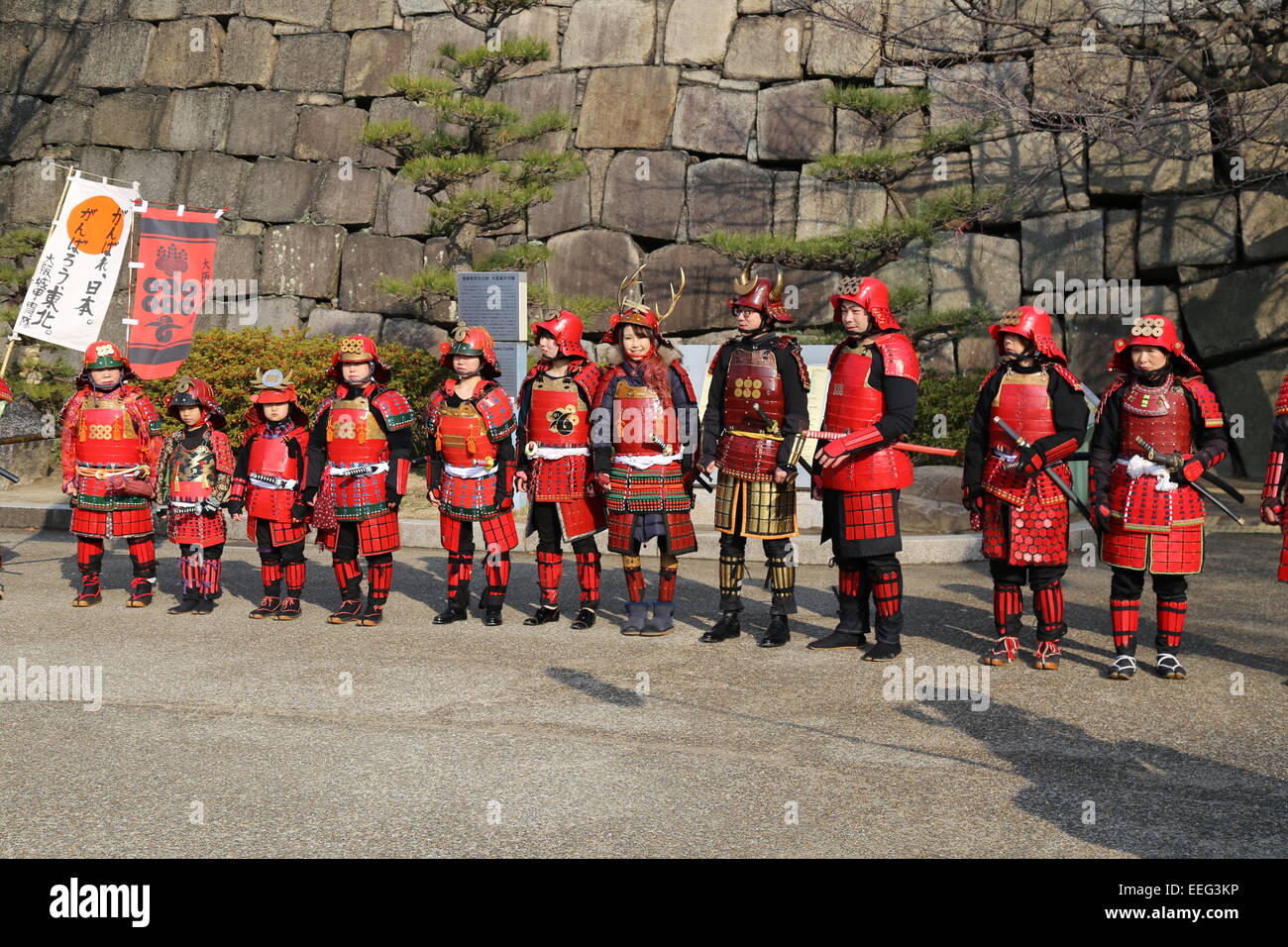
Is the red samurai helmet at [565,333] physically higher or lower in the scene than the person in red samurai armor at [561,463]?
higher

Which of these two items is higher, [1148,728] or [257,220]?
[257,220]

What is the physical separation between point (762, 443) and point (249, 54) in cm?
1219

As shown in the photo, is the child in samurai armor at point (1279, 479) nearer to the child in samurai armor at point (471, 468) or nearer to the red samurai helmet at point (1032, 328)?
the red samurai helmet at point (1032, 328)

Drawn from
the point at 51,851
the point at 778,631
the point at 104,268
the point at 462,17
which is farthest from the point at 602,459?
the point at 462,17

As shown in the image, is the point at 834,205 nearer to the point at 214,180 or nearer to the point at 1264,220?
the point at 1264,220

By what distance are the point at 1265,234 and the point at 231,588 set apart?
1000 cm

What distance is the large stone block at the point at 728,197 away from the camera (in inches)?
552

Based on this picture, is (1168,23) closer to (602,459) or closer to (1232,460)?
(1232,460)

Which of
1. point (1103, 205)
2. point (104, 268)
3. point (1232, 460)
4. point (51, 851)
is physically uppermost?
point (1103, 205)

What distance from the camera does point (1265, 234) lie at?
12227 millimetres

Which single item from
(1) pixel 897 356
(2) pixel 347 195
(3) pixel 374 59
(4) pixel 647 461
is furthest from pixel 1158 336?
(3) pixel 374 59

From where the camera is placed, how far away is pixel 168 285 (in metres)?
11.6

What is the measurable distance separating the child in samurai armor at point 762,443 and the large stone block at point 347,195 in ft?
31.9

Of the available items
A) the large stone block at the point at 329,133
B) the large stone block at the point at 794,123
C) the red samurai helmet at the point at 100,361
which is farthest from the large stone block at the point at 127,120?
the red samurai helmet at the point at 100,361
